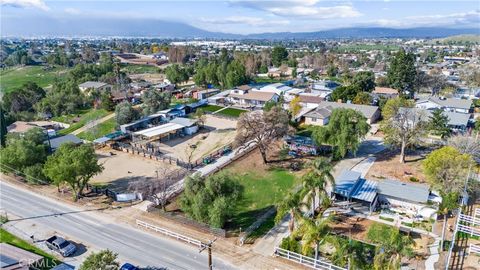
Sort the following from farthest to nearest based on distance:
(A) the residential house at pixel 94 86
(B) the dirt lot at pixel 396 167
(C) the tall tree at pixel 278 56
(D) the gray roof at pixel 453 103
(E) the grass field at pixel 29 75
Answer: (C) the tall tree at pixel 278 56, (E) the grass field at pixel 29 75, (A) the residential house at pixel 94 86, (D) the gray roof at pixel 453 103, (B) the dirt lot at pixel 396 167

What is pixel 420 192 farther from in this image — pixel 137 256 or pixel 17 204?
pixel 17 204

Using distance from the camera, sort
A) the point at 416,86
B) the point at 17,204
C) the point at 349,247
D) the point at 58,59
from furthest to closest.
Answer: the point at 58,59, the point at 416,86, the point at 17,204, the point at 349,247

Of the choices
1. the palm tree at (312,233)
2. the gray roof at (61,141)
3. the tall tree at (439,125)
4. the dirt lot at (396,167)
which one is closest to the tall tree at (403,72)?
the tall tree at (439,125)

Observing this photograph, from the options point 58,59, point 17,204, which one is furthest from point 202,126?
point 58,59

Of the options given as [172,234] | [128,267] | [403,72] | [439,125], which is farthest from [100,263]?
[403,72]

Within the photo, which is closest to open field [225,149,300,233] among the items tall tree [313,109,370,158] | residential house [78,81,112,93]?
tall tree [313,109,370,158]

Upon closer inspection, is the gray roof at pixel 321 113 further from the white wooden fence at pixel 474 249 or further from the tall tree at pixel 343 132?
the white wooden fence at pixel 474 249

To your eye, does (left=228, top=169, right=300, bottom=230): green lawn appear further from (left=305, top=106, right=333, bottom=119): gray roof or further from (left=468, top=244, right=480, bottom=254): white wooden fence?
(left=305, top=106, right=333, bottom=119): gray roof
